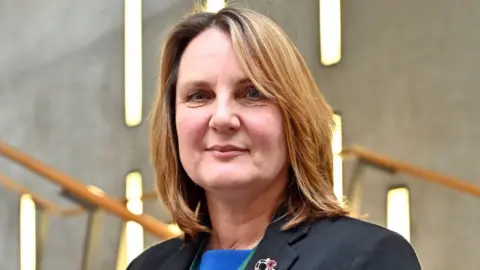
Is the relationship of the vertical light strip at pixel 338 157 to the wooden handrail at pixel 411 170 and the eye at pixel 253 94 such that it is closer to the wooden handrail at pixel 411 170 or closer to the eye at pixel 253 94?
the wooden handrail at pixel 411 170

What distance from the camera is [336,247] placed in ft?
3.78

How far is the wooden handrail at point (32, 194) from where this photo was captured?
2.68 metres

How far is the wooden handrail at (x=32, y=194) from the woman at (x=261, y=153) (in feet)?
4.78

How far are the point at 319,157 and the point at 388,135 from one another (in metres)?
0.70

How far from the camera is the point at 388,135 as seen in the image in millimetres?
1932

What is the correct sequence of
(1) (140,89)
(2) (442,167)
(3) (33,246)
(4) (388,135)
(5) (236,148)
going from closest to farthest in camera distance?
(5) (236,148), (2) (442,167), (4) (388,135), (1) (140,89), (3) (33,246)

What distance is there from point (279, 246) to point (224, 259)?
0.42ft

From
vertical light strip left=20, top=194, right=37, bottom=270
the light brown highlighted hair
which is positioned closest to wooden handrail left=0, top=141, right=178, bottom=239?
vertical light strip left=20, top=194, right=37, bottom=270

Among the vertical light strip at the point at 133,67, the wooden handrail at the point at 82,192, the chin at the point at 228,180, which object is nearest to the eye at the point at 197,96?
the chin at the point at 228,180

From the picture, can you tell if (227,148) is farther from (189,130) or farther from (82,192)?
(82,192)

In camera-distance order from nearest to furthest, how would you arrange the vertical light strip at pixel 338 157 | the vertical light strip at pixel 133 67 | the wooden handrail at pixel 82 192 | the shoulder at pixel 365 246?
the shoulder at pixel 365 246 → the vertical light strip at pixel 338 157 → the wooden handrail at pixel 82 192 → the vertical light strip at pixel 133 67

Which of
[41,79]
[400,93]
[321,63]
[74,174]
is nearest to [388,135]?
[400,93]

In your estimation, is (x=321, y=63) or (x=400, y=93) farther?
(x=321, y=63)

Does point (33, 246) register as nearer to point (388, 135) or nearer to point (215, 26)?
point (388, 135)
